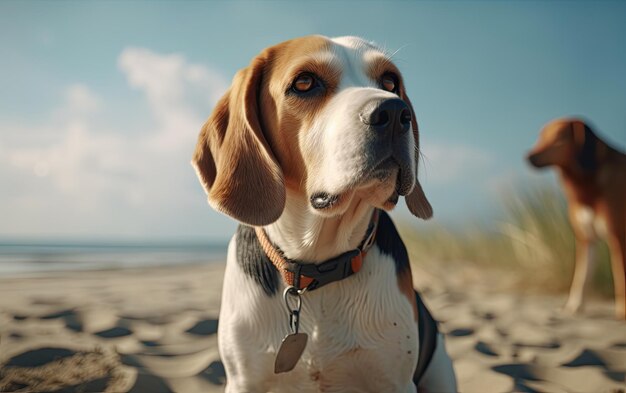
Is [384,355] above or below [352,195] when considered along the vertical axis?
below

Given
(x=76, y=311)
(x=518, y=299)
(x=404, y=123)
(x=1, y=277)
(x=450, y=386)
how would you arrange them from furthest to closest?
(x=1, y=277) < (x=518, y=299) < (x=76, y=311) < (x=450, y=386) < (x=404, y=123)

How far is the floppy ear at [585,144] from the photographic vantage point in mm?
5230

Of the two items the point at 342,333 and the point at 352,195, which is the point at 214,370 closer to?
the point at 342,333

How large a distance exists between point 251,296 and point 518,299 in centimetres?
488

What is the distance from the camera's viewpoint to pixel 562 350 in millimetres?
3623

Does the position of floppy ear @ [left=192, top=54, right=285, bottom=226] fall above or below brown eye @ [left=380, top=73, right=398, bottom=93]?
below

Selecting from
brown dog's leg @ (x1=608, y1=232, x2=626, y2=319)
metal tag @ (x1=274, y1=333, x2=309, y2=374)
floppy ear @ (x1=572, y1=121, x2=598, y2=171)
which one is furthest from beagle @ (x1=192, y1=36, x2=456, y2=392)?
floppy ear @ (x1=572, y1=121, x2=598, y2=171)

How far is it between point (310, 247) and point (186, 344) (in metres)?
2.00

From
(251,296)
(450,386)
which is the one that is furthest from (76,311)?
(450,386)

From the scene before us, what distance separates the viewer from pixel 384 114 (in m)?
1.68

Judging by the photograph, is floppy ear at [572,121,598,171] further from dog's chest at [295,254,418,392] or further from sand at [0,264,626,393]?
dog's chest at [295,254,418,392]

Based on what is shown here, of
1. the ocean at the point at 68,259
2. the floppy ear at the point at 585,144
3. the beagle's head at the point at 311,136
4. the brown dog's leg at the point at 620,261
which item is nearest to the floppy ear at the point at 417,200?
the beagle's head at the point at 311,136

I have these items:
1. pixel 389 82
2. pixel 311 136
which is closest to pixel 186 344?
pixel 311 136

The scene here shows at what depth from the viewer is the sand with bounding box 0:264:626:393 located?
2797mm
